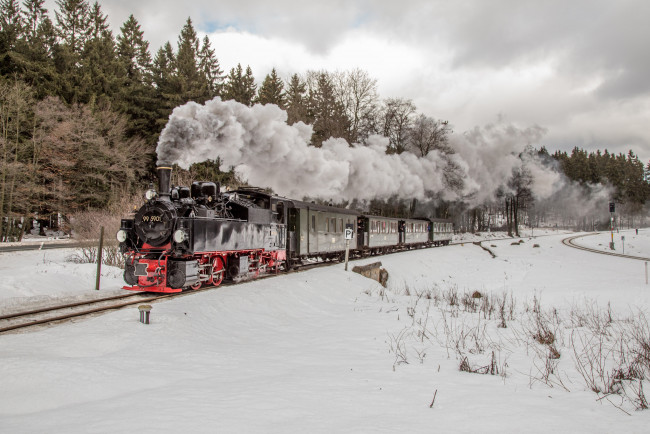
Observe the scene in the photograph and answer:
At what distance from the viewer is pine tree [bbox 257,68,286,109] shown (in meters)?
44.0

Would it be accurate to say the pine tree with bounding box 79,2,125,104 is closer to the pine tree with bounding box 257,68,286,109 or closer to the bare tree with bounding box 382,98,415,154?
the pine tree with bounding box 257,68,286,109

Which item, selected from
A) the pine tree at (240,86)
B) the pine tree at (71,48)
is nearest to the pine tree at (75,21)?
the pine tree at (71,48)

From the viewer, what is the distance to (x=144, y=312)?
7145mm

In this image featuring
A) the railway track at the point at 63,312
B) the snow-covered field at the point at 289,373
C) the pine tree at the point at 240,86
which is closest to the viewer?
the snow-covered field at the point at 289,373

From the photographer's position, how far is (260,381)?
4.55 meters

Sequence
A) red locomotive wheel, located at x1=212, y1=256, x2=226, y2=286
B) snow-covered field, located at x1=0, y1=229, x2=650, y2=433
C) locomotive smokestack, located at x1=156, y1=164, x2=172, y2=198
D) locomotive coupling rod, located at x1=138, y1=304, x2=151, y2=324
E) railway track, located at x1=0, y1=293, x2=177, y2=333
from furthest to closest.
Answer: red locomotive wheel, located at x1=212, y1=256, x2=226, y2=286
locomotive smokestack, located at x1=156, y1=164, x2=172, y2=198
railway track, located at x1=0, y1=293, x2=177, y2=333
locomotive coupling rod, located at x1=138, y1=304, x2=151, y2=324
snow-covered field, located at x1=0, y1=229, x2=650, y2=433

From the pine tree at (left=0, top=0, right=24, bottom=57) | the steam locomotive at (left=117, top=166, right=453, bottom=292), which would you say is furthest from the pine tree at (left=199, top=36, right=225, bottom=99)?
the steam locomotive at (left=117, top=166, right=453, bottom=292)

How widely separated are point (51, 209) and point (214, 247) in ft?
78.5

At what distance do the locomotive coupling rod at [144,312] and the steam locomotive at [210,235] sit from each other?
297 centimetres

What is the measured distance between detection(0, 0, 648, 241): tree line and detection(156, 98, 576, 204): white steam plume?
20.4 ft

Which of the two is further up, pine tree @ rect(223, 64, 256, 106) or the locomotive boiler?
pine tree @ rect(223, 64, 256, 106)

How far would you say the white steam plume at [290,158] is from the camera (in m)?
14.4

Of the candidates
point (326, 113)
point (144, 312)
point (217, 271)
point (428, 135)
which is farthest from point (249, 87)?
point (144, 312)

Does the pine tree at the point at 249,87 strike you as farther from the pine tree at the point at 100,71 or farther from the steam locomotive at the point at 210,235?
the steam locomotive at the point at 210,235
